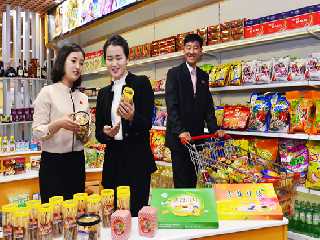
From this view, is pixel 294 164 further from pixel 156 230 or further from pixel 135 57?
pixel 135 57

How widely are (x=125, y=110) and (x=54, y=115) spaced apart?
58 cm

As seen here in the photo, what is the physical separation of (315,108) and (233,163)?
1.16 meters

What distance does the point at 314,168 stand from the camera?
329 cm

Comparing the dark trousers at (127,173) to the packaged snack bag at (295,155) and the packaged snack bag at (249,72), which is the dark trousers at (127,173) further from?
the packaged snack bag at (249,72)

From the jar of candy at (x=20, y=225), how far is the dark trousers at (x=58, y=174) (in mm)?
1086

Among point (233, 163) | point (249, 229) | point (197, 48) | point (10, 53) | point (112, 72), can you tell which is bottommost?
point (249, 229)

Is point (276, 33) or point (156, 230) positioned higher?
point (276, 33)

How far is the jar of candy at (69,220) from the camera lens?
1565 mm

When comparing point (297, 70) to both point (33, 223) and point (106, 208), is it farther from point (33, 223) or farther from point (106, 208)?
point (33, 223)

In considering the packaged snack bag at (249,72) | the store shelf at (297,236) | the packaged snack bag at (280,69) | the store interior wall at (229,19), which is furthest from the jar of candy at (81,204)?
the store interior wall at (229,19)

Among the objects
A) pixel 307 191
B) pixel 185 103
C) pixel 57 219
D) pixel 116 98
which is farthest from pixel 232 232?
pixel 185 103

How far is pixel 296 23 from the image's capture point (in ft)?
11.3

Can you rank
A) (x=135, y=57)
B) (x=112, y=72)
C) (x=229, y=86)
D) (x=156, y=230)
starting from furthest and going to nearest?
(x=135, y=57) → (x=229, y=86) → (x=112, y=72) → (x=156, y=230)

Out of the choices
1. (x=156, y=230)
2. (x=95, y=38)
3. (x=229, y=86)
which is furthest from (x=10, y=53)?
(x=156, y=230)
